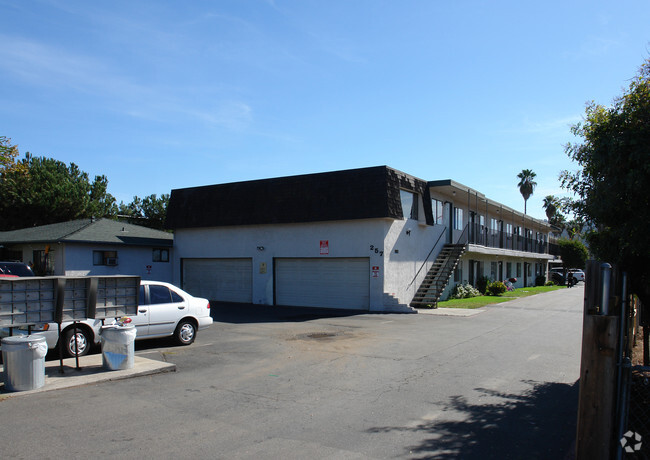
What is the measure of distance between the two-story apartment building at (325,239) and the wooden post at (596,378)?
643 inches

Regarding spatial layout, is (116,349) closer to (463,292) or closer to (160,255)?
(160,255)

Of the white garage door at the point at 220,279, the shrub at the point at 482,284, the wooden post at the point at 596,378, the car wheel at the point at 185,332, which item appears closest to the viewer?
the wooden post at the point at 596,378

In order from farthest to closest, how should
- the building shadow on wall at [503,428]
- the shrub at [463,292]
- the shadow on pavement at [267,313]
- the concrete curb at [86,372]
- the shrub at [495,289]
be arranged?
the shrub at [495,289] → the shrub at [463,292] → the shadow on pavement at [267,313] → the concrete curb at [86,372] → the building shadow on wall at [503,428]

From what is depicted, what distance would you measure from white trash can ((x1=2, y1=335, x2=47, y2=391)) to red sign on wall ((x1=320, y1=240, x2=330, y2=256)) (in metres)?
15.5

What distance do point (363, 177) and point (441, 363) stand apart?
41.4 feet

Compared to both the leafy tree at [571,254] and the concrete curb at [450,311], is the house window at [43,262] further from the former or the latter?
the leafy tree at [571,254]

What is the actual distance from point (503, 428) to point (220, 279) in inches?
860

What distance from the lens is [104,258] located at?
24062 millimetres

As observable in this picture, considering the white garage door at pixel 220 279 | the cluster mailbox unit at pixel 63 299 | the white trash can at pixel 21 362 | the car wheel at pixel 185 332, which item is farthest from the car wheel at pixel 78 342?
the white garage door at pixel 220 279

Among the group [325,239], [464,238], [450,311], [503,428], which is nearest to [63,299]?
[503,428]

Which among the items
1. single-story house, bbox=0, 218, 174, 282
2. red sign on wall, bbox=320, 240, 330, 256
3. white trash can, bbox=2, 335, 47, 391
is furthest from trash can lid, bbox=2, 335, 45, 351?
red sign on wall, bbox=320, 240, 330, 256

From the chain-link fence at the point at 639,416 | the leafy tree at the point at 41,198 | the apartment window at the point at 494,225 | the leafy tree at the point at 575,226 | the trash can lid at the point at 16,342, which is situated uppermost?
the leafy tree at the point at 41,198

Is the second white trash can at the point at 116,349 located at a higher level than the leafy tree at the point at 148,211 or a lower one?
lower

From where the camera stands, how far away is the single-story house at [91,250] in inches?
886
